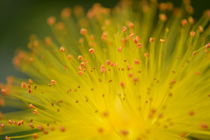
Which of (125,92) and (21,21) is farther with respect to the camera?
(21,21)

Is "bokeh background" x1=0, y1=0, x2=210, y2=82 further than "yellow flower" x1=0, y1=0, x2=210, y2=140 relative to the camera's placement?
Yes

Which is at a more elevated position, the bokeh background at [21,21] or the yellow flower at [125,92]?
the bokeh background at [21,21]

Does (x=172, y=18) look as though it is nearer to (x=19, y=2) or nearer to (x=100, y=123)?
(x=100, y=123)

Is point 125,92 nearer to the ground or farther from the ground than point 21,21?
nearer to the ground

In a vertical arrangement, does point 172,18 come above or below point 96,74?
above

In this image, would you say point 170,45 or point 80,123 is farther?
point 170,45

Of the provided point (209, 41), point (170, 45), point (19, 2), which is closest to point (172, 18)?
point (170, 45)

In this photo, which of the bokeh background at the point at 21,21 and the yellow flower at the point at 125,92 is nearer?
the yellow flower at the point at 125,92

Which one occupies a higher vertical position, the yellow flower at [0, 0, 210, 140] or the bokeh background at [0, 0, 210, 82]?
the bokeh background at [0, 0, 210, 82]
